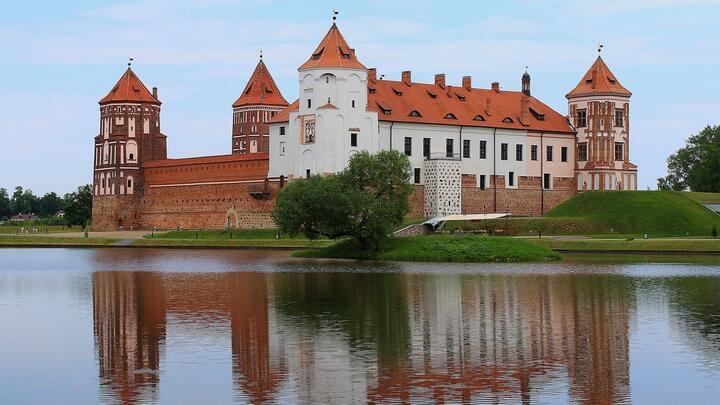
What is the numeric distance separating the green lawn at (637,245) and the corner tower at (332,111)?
20050 mm

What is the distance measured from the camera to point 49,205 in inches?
7254

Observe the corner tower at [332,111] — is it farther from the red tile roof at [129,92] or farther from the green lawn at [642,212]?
the red tile roof at [129,92]

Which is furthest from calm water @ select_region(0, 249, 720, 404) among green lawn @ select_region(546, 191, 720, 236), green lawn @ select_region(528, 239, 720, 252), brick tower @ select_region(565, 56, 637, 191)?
brick tower @ select_region(565, 56, 637, 191)

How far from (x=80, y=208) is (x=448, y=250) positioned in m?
68.5

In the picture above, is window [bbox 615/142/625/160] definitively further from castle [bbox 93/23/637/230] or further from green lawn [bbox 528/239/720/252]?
green lawn [bbox 528/239/720/252]

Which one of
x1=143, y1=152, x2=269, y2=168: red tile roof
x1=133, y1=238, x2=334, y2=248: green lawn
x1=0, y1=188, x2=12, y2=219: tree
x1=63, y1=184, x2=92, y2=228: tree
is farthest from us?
x1=0, y1=188, x2=12, y2=219: tree

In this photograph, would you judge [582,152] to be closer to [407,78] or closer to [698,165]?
[407,78]

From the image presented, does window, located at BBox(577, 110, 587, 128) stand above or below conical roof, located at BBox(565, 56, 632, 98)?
below

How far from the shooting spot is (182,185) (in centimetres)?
9600

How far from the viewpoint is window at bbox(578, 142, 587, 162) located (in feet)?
297

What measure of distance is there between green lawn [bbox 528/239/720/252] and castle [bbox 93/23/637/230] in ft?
68.2

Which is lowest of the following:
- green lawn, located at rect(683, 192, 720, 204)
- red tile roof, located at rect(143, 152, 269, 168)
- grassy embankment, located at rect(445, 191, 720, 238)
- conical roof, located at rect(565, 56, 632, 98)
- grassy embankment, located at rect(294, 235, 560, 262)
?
grassy embankment, located at rect(294, 235, 560, 262)

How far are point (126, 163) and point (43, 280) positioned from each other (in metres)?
63.7

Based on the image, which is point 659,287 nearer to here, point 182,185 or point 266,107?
point 182,185
